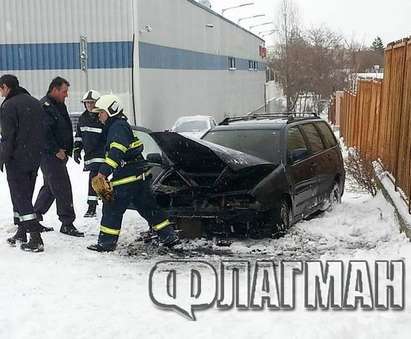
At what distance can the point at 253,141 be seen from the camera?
808 centimetres

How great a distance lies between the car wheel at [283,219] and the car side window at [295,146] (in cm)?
66

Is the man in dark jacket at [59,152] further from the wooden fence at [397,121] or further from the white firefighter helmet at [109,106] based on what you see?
the wooden fence at [397,121]

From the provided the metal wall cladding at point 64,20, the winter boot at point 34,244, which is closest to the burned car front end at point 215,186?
the winter boot at point 34,244

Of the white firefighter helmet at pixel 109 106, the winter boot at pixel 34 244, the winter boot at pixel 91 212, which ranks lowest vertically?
the winter boot at pixel 91 212

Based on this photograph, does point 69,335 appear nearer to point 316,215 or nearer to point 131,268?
point 131,268

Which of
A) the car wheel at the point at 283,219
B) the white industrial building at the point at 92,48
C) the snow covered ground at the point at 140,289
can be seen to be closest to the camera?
the snow covered ground at the point at 140,289

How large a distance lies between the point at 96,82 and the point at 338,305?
18634 mm

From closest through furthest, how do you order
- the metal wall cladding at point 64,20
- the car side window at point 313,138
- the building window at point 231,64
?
the car side window at point 313,138, the metal wall cladding at point 64,20, the building window at point 231,64

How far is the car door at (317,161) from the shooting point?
8.38 m

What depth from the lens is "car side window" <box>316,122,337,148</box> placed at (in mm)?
9422

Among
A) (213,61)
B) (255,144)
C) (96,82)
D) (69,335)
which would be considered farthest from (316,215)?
(213,61)

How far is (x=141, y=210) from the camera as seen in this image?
6789mm

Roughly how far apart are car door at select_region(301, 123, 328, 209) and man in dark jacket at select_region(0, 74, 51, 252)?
365 centimetres

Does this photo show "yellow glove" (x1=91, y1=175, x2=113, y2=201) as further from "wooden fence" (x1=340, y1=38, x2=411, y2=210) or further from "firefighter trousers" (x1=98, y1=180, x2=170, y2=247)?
"wooden fence" (x1=340, y1=38, x2=411, y2=210)
